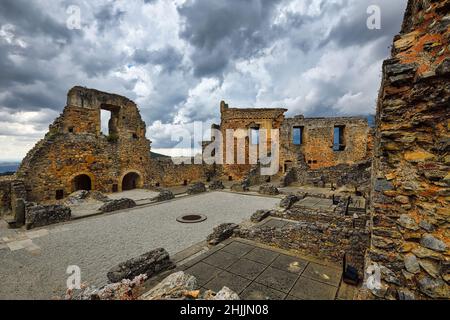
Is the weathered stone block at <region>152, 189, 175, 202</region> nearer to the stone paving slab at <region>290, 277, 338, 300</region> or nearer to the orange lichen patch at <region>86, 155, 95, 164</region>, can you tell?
the orange lichen patch at <region>86, 155, 95, 164</region>

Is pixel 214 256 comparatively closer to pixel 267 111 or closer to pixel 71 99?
pixel 71 99

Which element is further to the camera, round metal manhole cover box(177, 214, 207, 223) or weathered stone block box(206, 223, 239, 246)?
round metal manhole cover box(177, 214, 207, 223)

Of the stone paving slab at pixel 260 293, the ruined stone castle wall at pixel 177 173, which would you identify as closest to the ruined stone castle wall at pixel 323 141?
the ruined stone castle wall at pixel 177 173

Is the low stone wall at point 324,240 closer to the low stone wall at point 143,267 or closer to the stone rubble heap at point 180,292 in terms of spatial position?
the low stone wall at point 143,267

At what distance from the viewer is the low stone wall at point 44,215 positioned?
7621mm

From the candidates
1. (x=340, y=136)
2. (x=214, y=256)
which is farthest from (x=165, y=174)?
(x=340, y=136)

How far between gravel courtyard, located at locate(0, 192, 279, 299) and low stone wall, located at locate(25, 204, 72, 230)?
0.49 m

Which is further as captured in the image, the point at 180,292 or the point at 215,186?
the point at 215,186

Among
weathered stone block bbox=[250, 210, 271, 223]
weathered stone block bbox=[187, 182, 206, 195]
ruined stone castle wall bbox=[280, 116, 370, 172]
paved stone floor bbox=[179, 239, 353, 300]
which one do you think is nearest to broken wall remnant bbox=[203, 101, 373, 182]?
ruined stone castle wall bbox=[280, 116, 370, 172]

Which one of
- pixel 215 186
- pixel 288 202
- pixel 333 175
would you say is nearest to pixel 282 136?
pixel 333 175

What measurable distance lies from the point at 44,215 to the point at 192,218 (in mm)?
5770

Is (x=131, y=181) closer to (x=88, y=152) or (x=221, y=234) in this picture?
(x=88, y=152)

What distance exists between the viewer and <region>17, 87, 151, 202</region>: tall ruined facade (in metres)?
12.8

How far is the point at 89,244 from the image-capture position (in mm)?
6168
